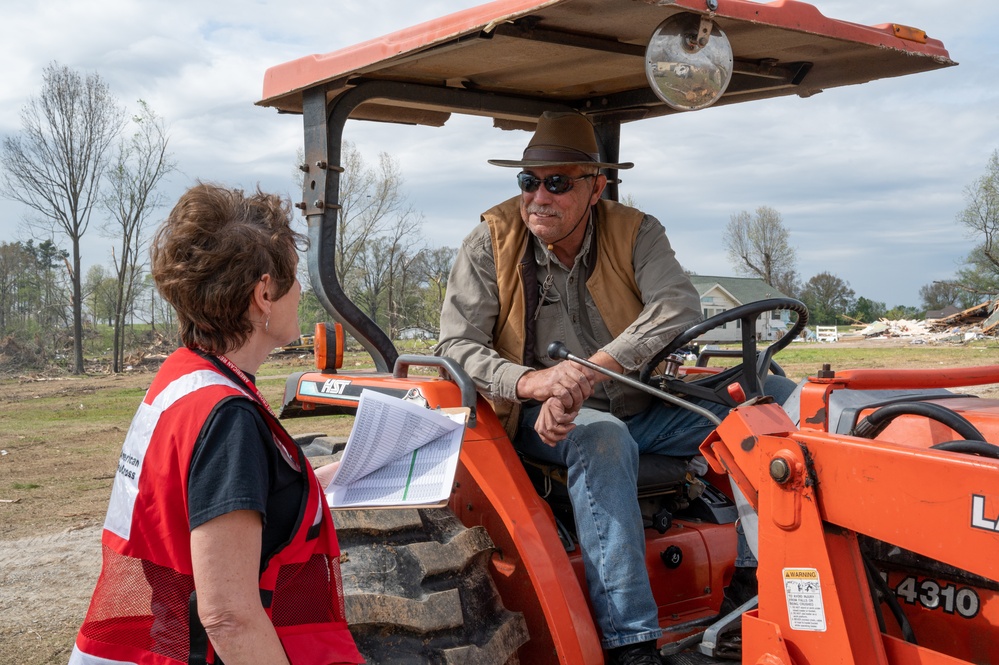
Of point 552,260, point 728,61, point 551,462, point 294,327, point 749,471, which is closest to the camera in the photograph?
point 294,327

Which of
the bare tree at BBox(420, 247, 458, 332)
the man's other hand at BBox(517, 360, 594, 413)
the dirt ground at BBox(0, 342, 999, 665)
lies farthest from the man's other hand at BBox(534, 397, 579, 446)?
the bare tree at BBox(420, 247, 458, 332)

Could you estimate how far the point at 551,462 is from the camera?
3037 millimetres

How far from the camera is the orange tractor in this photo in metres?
2.07

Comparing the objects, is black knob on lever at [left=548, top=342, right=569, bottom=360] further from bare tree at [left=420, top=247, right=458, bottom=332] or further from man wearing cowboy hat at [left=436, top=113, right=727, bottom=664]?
bare tree at [left=420, top=247, right=458, bottom=332]

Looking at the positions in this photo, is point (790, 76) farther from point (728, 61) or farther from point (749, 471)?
point (749, 471)

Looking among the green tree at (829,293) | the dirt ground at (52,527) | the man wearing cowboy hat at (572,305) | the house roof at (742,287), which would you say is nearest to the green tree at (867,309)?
the green tree at (829,293)

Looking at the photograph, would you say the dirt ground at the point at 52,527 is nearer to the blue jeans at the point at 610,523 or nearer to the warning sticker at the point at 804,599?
the blue jeans at the point at 610,523

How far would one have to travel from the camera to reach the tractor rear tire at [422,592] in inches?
96.7

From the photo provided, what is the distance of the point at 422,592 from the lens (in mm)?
2527

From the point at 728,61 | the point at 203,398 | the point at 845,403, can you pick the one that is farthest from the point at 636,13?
the point at 203,398

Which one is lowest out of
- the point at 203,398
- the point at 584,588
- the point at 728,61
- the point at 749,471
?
the point at 584,588

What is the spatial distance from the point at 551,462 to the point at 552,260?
71 centimetres

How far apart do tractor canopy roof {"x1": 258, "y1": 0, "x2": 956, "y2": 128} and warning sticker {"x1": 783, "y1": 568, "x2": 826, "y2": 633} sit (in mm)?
1349

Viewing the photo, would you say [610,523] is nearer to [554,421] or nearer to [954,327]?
[554,421]
